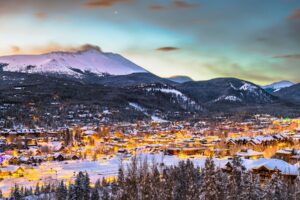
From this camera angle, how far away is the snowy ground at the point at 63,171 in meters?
60.0

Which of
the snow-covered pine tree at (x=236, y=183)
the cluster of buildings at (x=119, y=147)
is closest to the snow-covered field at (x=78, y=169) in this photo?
the cluster of buildings at (x=119, y=147)

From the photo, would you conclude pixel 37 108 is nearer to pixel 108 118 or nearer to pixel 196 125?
pixel 108 118

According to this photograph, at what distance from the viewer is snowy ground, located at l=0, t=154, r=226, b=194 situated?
6001 centimetres

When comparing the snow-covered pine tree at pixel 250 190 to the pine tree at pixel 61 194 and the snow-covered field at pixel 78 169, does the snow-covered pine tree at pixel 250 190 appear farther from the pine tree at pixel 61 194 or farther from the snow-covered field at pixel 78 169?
the pine tree at pixel 61 194

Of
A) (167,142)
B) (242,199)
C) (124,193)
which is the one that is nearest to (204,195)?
(242,199)

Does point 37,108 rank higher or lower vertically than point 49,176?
higher

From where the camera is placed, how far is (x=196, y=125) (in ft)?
567

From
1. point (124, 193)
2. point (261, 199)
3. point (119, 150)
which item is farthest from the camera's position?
point (119, 150)

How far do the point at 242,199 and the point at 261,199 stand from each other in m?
1.48

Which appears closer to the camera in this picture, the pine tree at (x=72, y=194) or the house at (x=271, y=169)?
the pine tree at (x=72, y=194)

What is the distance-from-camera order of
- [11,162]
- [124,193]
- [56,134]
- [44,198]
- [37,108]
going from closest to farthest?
[124,193] → [44,198] → [11,162] → [56,134] → [37,108]

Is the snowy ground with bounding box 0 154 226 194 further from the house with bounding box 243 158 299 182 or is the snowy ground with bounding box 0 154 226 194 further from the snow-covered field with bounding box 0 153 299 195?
the house with bounding box 243 158 299 182

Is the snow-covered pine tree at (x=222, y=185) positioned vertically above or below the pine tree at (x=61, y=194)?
above

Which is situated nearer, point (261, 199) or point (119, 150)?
point (261, 199)
